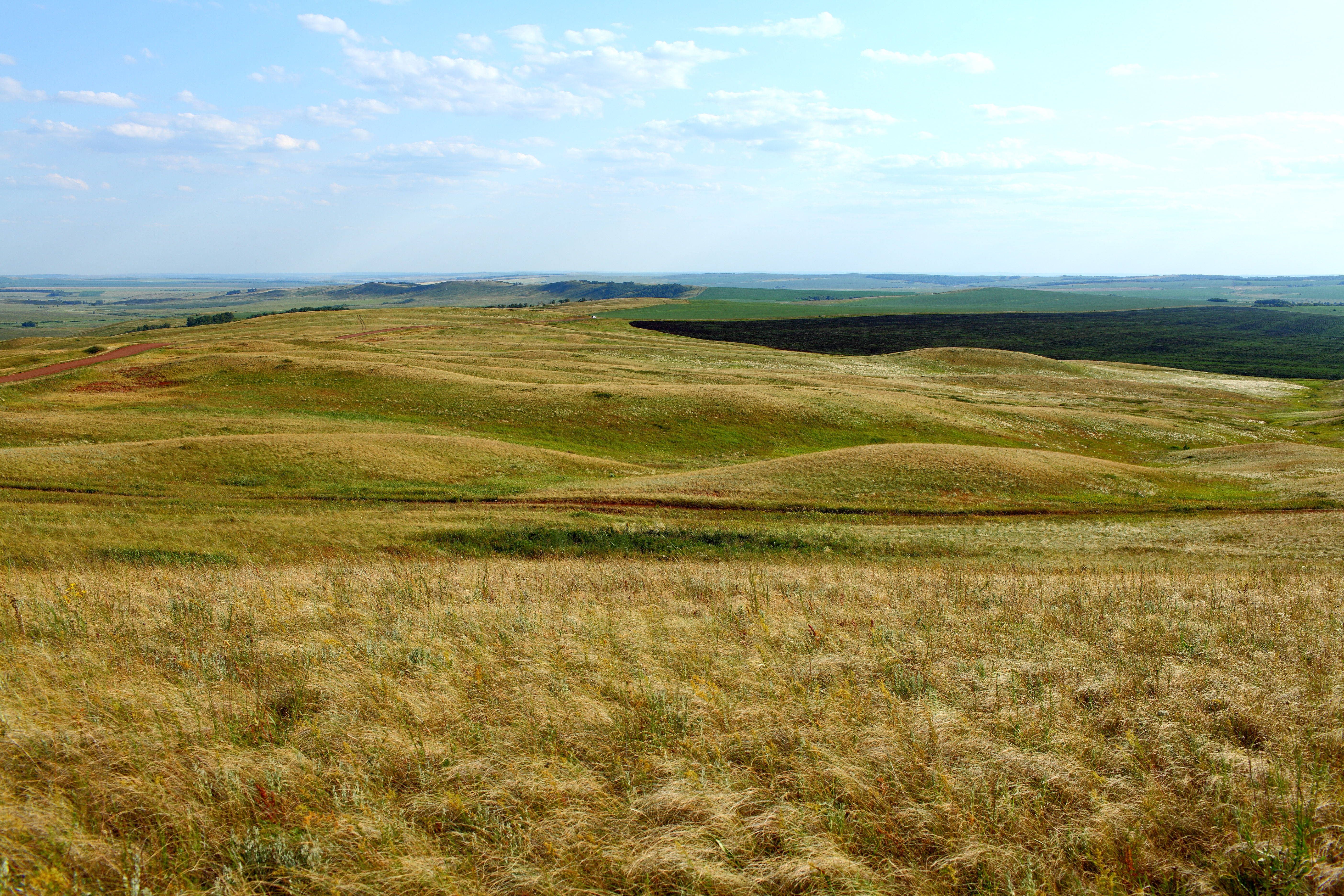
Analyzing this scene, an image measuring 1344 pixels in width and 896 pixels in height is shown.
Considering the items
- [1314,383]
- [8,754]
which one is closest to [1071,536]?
[8,754]

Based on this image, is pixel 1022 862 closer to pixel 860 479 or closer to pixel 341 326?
pixel 860 479

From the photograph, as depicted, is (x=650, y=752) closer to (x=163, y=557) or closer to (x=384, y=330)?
(x=163, y=557)

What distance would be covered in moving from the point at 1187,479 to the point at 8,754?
53.8 metres

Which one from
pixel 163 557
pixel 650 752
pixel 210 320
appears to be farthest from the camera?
pixel 210 320

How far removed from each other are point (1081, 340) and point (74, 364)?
186829 mm

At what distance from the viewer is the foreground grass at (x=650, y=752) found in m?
5.12

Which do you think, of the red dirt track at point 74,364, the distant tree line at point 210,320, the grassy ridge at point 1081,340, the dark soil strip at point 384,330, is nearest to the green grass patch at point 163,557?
the red dirt track at point 74,364

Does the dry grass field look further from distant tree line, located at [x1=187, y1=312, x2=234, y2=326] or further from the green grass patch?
distant tree line, located at [x1=187, y1=312, x2=234, y2=326]

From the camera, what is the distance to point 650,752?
6.61 metres

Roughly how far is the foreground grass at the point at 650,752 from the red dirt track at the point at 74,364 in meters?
59.0

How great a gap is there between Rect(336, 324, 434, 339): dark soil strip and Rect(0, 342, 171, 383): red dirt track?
124ft

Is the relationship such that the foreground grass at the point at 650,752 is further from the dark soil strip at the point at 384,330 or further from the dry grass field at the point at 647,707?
the dark soil strip at the point at 384,330

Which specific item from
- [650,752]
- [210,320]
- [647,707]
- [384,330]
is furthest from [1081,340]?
[210,320]

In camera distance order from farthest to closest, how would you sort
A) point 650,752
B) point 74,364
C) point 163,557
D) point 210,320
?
point 210,320 → point 74,364 → point 163,557 → point 650,752
